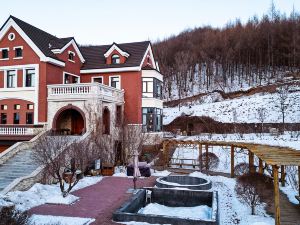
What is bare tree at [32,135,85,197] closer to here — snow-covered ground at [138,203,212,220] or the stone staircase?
the stone staircase

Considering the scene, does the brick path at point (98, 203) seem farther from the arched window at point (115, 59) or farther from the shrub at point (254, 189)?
the arched window at point (115, 59)

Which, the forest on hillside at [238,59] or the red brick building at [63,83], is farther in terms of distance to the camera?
the forest on hillside at [238,59]

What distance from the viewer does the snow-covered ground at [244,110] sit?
128 feet

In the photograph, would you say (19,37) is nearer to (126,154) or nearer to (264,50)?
(126,154)

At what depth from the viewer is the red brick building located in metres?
22.8

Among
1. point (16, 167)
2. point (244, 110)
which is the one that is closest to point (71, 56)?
point (16, 167)

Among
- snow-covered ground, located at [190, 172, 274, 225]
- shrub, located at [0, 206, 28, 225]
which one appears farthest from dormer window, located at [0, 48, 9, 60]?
shrub, located at [0, 206, 28, 225]

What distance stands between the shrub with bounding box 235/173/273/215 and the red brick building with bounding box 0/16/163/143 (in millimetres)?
12962

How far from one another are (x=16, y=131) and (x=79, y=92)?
559 centimetres

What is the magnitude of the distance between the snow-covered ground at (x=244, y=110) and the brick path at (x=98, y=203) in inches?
1038

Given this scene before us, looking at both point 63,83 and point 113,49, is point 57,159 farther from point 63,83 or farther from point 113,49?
point 113,49

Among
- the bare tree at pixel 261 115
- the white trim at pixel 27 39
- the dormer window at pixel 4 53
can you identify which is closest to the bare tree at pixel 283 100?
the bare tree at pixel 261 115

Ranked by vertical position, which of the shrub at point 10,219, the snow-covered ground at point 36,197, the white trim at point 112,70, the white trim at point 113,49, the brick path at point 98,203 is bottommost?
the brick path at point 98,203

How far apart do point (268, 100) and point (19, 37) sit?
33865 mm
